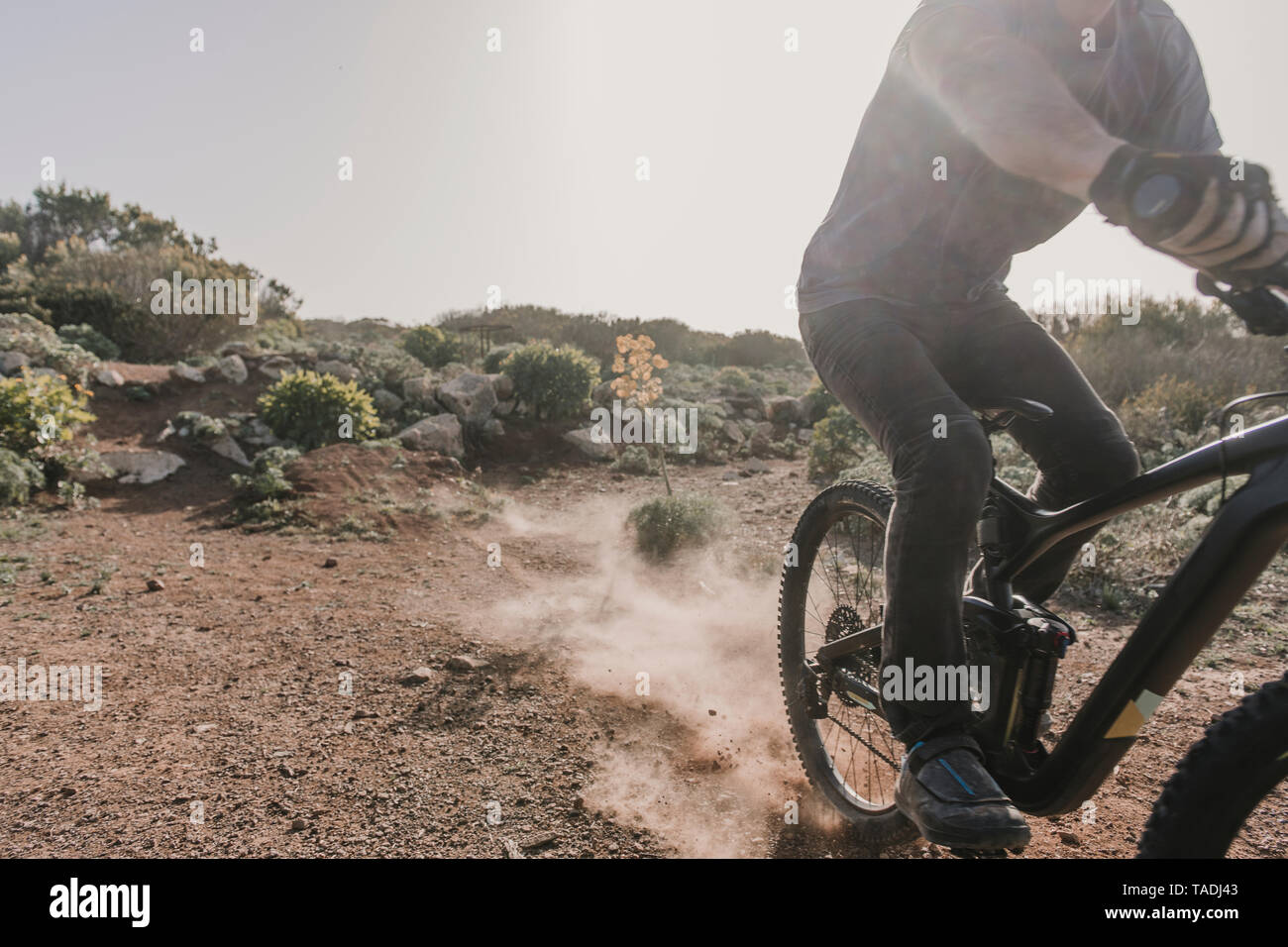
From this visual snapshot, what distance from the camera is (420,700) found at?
3086mm

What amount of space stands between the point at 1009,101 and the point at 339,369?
445 inches

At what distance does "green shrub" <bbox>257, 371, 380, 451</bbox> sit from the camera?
8805 millimetres

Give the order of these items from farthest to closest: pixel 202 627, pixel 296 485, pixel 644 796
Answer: pixel 296 485
pixel 202 627
pixel 644 796

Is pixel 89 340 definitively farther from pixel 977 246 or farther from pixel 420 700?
pixel 977 246

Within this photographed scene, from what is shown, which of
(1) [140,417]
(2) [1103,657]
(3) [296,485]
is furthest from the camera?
(1) [140,417]

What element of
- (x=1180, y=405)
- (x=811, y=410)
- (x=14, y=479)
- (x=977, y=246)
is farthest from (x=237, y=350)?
(x=1180, y=405)

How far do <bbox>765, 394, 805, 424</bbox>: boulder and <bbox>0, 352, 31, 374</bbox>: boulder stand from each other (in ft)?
37.0

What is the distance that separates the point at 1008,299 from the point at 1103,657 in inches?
101

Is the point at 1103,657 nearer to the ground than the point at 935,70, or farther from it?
nearer to the ground

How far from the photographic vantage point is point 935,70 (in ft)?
5.13

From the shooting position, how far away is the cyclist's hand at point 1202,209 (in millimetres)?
1155
